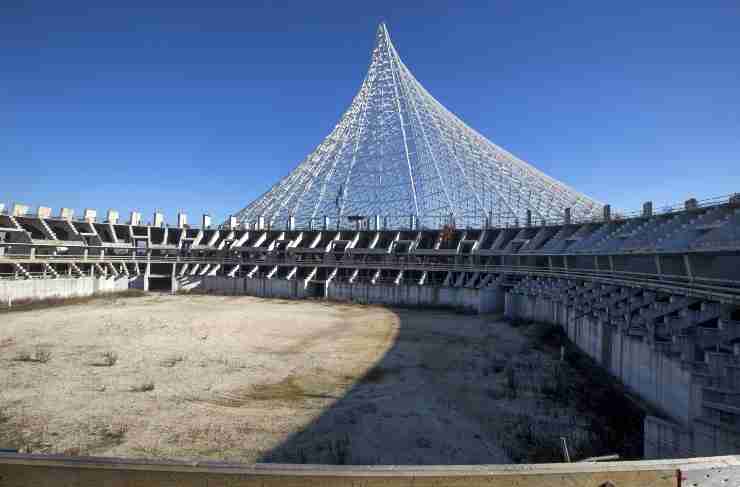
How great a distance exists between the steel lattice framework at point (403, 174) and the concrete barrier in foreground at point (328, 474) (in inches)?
2017

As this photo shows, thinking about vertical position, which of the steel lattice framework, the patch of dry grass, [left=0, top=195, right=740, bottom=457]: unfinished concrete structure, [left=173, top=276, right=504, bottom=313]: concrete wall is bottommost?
the patch of dry grass

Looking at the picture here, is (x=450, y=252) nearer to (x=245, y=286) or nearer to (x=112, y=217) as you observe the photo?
(x=245, y=286)

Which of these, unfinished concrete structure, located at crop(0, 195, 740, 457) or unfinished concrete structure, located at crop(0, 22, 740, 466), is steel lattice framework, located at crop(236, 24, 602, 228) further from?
unfinished concrete structure, located at crop(0, 195, 740, 457)

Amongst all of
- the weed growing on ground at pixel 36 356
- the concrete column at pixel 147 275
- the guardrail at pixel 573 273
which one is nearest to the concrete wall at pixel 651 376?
the guardrail at pixel 573 273

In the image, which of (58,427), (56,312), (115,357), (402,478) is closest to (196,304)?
(56,312)

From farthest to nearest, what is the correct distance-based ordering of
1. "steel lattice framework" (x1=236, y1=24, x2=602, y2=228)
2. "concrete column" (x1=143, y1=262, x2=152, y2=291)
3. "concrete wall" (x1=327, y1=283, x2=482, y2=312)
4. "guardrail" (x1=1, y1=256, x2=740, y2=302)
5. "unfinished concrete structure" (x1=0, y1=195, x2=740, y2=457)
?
"steel lattice framework" (x1=236, y1=24, x2=602, y2=228) < "concrete column" (x1=143, y1=262, x2=152, y2=291) < "concrete wall" (x1=327, y1=283, x2=482, y2=312) < "guardrail" (x1=1, y1=256, x2=740, y2=302) < "unfinished concrete structure" (x1=0, y1=195, x2=740, y2=457)

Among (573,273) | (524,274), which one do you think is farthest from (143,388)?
(524,274)

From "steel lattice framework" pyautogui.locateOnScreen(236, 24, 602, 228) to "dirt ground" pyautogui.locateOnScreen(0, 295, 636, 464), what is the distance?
3361cm

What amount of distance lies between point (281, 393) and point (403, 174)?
2016 inches

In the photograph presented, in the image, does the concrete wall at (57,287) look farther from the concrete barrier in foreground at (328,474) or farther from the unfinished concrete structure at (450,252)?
the concrete barrier in foreground at (328,474)

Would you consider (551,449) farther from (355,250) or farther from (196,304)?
(355,250)

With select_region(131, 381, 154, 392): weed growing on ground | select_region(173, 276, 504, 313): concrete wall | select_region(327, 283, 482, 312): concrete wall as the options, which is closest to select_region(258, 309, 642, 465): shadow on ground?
select_region(131, 381, 154, 392): weed growing on ground

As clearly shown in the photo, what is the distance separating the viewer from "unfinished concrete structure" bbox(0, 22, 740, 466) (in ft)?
43.2

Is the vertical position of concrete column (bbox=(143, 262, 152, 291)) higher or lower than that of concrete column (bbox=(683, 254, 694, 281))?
lower
